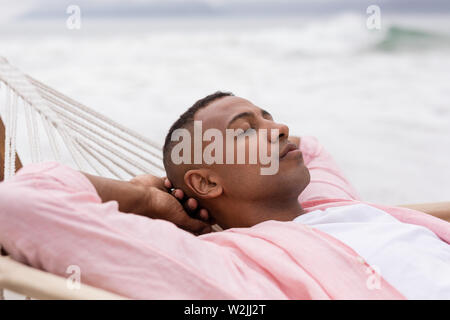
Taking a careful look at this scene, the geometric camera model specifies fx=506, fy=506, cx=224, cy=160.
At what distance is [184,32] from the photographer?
25.2 ft

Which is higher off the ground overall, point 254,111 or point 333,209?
point 254,111

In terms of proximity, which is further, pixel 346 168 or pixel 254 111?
pixel 346 168

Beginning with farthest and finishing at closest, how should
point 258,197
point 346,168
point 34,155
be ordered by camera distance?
point 346,168 < point 34,155 < point 258,197

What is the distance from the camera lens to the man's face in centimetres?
102

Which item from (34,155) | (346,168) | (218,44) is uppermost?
(218,44)

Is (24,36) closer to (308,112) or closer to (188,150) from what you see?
(308,112)

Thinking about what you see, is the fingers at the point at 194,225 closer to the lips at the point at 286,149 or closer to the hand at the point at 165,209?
the hand at the point at 165,209

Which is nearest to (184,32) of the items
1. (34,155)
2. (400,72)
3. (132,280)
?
(400,72)

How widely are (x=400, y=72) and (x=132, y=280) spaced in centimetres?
555

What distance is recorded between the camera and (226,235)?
917mm

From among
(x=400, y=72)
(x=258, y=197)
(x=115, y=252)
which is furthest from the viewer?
(x=400, y=72)
